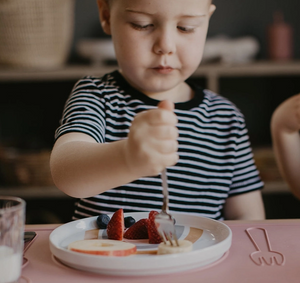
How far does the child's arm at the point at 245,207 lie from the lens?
1.12 m

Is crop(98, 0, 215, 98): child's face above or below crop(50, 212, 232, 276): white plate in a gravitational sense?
above

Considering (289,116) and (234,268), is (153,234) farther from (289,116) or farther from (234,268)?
(289,116)

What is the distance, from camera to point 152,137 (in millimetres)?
594

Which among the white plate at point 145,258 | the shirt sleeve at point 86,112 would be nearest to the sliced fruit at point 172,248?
the white plate at point 145,258

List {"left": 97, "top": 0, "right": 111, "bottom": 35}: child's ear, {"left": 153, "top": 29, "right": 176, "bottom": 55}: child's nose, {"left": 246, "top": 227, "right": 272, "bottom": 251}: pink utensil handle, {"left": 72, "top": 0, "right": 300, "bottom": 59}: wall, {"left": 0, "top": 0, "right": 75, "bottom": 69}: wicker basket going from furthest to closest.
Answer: {"left": 72, "top": 0, "right": 300, "bottom": 59}: wall, {"left": 0, "top": 0, "right": 75, "bottom": 69}: wicker basket, {"left": 97, "top": 0, "right": 111, "bottom": 35}: child's ear, {"left": 153, "top": 29, "right": 176, "bottom": 55}: child's nose, {"left": 246, "top": 227, "right": 272, "bottom": 251}: pink utensil handle

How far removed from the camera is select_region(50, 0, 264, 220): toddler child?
2.22 feet

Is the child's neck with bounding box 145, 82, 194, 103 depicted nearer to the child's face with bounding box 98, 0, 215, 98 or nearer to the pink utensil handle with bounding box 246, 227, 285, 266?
the child's face with bounding box 98, 0, 215, 98

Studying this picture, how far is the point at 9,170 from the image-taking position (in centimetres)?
203

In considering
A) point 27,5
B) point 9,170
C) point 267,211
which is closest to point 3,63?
point 27,5

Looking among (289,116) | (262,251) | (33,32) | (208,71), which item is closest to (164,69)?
(289,116)

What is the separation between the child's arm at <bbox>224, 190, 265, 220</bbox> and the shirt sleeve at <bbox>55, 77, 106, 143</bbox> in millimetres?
379

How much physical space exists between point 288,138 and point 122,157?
2.05 ft

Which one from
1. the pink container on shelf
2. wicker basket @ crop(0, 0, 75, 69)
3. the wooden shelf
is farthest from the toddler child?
the pink container on shelf

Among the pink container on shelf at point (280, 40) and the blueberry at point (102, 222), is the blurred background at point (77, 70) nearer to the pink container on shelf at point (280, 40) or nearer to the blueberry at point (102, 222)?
the pink container on shelf at point (280, 40)
